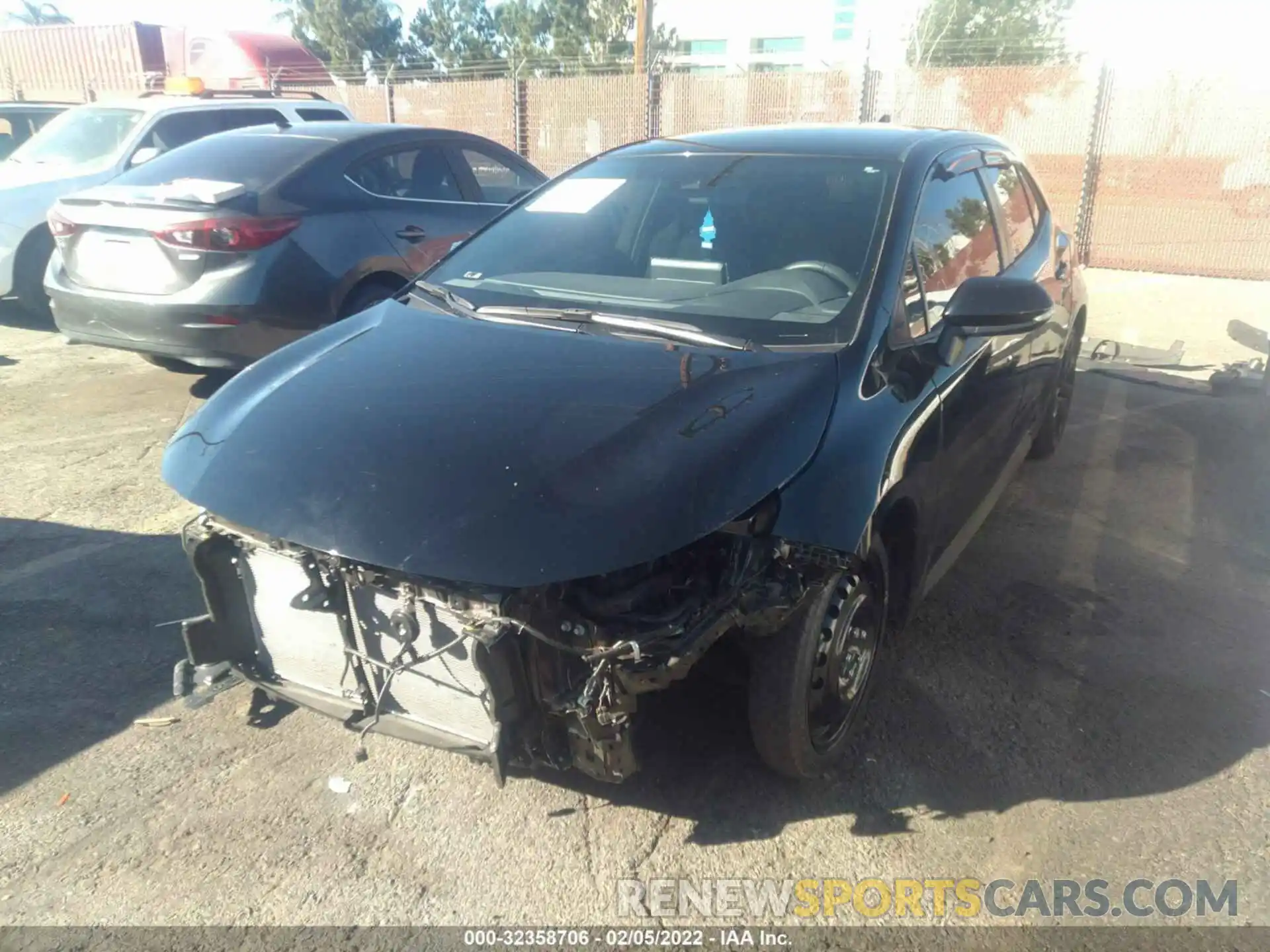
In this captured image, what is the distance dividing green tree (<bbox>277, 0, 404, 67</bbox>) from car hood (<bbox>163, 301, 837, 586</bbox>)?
1979 inches

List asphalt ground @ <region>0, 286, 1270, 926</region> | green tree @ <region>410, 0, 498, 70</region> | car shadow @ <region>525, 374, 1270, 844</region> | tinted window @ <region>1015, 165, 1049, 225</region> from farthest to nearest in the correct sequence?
green tree @ <region>410, 0, 498, 70</region>, tinted window @ <region>1015, 165, 1049, 225</region>, car shadow @ <region>525, 374, 1270, 844</region>, asphalt ground @ <region>0, 286, 1270, 926</region>

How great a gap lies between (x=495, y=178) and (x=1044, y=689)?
5.29 m

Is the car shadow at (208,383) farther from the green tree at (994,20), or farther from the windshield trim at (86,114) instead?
the green tree at (994,20)

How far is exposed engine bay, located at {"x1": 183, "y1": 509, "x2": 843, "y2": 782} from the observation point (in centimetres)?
213

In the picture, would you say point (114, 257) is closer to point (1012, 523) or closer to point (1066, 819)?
point (1012, 523)

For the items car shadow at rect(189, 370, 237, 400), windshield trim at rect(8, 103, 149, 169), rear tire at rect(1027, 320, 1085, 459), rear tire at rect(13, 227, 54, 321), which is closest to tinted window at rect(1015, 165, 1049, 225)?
rear tire at rect(1027, 320, 1085, 459)

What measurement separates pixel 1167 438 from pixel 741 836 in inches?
175

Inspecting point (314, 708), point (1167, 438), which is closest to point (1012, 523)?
point (1167, 438)

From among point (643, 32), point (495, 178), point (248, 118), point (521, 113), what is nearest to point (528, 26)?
point (643, 32)

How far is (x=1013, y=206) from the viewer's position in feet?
14.2

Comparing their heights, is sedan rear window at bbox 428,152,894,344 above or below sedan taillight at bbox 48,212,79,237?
above

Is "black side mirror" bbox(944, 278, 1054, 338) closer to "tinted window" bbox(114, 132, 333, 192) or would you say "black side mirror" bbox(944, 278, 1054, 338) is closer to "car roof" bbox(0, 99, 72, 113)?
"tinted window" bbox(114, 132, 333, 192)

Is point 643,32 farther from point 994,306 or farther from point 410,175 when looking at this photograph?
point 994,306

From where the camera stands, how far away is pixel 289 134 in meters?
6.24
